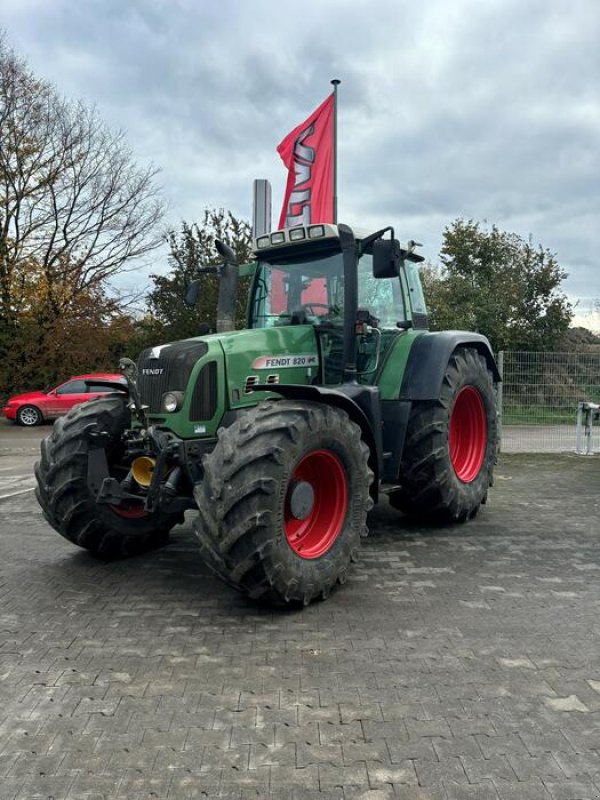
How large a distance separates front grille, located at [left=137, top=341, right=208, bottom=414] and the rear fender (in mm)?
1920

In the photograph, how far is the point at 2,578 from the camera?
4.71m

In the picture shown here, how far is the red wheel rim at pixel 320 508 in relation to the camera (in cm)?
430

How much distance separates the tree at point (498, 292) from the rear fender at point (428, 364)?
16.7m

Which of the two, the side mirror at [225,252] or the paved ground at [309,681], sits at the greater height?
the side mirror at [225,252]

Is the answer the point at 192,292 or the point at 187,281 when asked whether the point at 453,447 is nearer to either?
the point at 192,292

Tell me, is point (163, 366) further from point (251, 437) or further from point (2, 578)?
point (2, 578)

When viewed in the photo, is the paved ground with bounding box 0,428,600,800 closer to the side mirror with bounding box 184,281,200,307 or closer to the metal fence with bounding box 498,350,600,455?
the side mirror with bounding box 184,281,200,307

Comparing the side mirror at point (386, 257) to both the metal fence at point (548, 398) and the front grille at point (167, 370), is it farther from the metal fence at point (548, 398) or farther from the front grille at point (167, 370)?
the metal fence at point (548, 398)

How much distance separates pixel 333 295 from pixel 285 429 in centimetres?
189

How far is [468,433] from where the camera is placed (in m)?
6.73

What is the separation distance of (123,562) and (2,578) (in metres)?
0.83

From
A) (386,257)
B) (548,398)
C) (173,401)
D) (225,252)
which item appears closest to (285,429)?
(173,401)

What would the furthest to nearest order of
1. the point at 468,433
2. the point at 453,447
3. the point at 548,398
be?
the point at 548,398 < the point at 468,433 < the point at 453,447

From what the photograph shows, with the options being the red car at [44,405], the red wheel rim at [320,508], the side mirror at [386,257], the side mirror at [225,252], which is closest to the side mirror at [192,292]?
the side mirror at [225,252]
